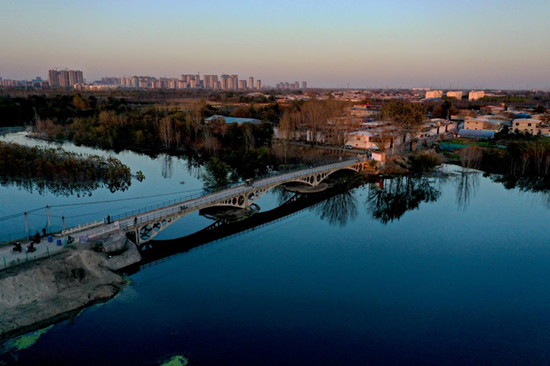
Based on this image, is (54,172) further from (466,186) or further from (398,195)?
(466,186)

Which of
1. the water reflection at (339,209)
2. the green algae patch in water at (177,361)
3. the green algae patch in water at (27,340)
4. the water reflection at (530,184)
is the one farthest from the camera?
the water reflection at (530,184)

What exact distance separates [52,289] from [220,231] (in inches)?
421

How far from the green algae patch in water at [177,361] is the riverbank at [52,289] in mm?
4590

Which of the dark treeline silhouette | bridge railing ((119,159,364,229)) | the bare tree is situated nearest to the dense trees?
the bare tree

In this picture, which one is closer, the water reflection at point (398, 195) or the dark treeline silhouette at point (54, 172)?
the water reflection at point (398, 195)

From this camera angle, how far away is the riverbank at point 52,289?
556 inches

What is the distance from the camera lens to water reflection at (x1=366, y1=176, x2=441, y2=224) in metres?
30.1

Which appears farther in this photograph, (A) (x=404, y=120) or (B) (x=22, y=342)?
(A) (x=404, y=120)

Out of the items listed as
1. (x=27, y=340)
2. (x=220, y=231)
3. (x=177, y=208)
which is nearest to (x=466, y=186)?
(x=220, y=231)

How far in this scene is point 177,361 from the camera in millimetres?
12922

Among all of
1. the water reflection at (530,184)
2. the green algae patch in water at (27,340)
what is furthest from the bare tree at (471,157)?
the green algae patch in water at (27,340)

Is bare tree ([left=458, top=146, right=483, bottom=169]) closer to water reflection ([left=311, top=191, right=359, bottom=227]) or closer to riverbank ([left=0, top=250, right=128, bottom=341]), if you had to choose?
water reflection ([left=311, top=191, right=359, bottom=227])

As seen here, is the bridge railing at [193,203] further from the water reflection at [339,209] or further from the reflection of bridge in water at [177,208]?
the water reflection at [339,209]

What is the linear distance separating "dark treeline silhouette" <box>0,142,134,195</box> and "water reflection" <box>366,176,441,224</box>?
21.4 m
